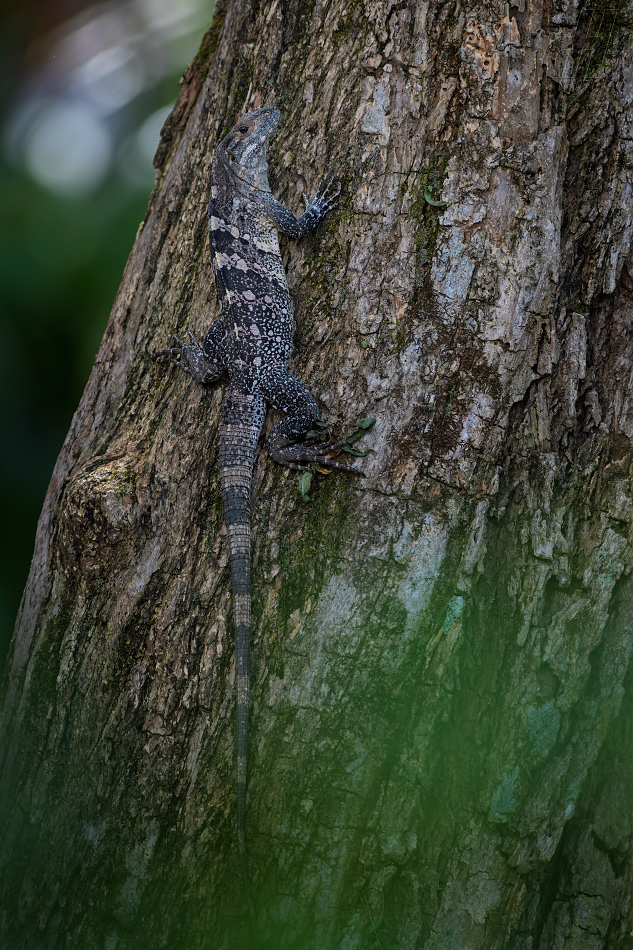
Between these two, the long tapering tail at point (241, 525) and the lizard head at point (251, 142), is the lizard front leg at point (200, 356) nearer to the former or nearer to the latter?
the long tapering tail at point (241, 525)

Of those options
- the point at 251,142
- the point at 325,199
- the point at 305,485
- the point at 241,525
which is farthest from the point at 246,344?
the point at 251,142

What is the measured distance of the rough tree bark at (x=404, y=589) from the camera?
241 centimetres

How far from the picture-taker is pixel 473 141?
264 cm

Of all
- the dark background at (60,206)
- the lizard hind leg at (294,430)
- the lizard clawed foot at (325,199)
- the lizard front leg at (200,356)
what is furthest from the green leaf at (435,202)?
the dark background at (60,206)

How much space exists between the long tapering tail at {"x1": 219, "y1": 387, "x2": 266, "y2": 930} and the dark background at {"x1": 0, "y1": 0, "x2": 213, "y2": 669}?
147 centimetres

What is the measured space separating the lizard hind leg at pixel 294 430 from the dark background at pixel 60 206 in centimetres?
175

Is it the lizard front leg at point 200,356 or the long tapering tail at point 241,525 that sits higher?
the lizard front leg at point 200,356

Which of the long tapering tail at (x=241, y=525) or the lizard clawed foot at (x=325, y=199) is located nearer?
the long tapering tail at (x=241, y=525)

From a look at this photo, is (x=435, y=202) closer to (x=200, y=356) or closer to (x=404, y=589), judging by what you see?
(x=200, y=356)

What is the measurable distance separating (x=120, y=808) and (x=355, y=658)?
1216 millimetres

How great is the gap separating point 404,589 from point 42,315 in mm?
2894

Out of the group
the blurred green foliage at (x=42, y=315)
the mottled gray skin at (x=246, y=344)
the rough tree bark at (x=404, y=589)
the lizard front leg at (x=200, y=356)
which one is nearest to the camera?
the rough tree bark at (x=404, y=589)

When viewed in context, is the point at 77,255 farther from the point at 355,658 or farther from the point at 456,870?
the point at 456,870

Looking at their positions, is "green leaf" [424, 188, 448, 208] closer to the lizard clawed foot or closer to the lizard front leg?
the lizard clawed foot
